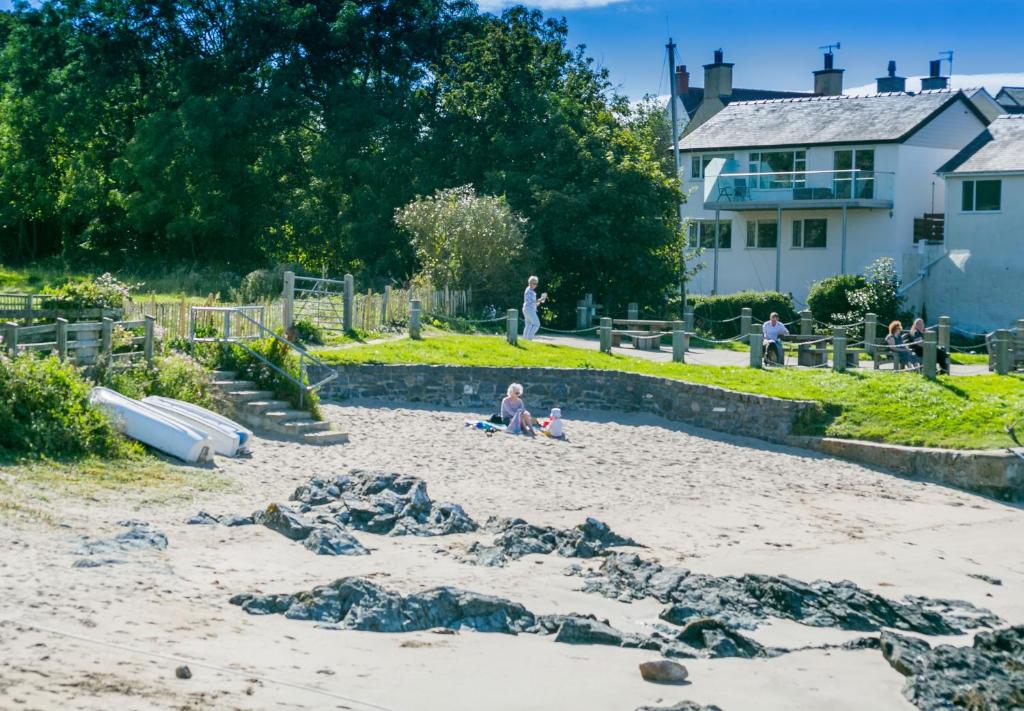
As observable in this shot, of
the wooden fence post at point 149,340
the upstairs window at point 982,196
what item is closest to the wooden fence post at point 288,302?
the wooden fence post at point 149,340

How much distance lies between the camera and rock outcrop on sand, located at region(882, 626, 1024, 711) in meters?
10.8

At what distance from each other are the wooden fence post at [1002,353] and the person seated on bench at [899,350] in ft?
5.46

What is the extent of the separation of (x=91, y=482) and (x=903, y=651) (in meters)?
10.0

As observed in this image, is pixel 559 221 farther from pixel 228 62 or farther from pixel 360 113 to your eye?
pixel 228 62

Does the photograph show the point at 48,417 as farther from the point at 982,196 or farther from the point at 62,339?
the point at 982,196

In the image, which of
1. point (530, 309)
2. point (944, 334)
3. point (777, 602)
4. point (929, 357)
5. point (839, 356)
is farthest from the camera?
point (530, 309)

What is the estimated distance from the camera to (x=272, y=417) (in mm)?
22844

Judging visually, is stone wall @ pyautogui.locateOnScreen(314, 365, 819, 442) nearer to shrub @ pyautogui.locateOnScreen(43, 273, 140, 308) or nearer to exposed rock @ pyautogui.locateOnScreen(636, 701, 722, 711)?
shrub @ pyautogui.locateOnScreen(43, 273, 140, 308)

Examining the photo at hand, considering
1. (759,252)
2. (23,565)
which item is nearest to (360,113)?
(759,252)

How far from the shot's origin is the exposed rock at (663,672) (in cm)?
1070

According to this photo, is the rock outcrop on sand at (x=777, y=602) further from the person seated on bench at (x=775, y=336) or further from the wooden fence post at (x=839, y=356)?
the person seated on bench at (x=775, y=336)

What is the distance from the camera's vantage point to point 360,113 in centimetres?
4531

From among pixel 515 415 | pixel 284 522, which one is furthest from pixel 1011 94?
pixel 284 522

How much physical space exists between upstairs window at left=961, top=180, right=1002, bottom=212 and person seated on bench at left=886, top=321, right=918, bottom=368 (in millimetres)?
17584
